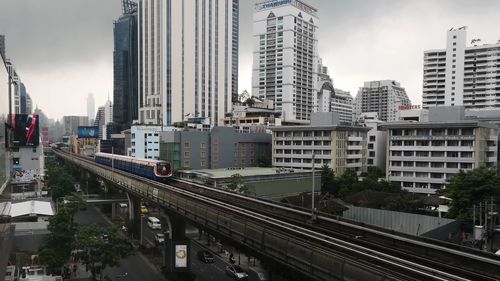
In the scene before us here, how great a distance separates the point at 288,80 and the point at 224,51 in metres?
26.0

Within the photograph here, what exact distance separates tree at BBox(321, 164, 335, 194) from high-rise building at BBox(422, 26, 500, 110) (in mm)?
67457

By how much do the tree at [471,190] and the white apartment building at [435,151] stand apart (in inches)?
526

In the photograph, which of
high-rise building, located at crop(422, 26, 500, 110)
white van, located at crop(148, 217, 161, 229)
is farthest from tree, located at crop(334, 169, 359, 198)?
high-rise building, located at crop(422, 26, 500, 110)

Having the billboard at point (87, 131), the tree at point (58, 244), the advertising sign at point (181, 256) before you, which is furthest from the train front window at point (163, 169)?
the billboard at point (87, 131)

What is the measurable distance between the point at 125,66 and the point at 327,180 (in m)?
120

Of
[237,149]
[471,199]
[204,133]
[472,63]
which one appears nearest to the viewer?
[471,199]

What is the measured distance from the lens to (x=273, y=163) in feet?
247

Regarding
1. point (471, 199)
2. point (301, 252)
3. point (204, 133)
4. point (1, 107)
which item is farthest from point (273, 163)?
point (1, 107)

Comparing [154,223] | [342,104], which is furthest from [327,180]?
[342,104]

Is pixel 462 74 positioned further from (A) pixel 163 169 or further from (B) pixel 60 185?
(B) pixel 60 185

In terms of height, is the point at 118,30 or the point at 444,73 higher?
the point at 118,30

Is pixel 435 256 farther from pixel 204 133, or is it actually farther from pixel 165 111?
pixel 165 111

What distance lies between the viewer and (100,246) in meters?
28.4

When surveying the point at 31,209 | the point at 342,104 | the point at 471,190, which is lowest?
the point at 31,209
